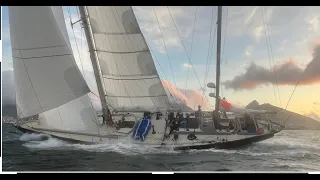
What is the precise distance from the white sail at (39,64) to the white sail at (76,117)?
621mm

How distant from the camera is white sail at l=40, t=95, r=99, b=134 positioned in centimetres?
1134

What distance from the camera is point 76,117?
1142 centimetres

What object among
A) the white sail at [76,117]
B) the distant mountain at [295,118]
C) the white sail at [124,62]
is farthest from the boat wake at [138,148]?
the white sail at [124,62]

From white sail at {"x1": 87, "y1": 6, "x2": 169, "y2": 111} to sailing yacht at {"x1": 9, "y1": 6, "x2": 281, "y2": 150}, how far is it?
0.03 m

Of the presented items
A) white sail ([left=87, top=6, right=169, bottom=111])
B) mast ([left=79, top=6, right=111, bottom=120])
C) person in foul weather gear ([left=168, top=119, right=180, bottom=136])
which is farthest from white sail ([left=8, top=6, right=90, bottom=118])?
white sail ([left=87, top=6, right=169, bottom=111])

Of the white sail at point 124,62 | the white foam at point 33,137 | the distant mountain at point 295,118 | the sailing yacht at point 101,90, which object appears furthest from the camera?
the white sail at point 124,62

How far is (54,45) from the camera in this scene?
1074 centimetres

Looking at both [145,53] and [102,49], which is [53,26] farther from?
[145,53]

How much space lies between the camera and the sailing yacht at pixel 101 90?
10562 millimetres

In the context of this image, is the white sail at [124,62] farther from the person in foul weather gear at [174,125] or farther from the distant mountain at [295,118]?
the distant mountain at [295,118]

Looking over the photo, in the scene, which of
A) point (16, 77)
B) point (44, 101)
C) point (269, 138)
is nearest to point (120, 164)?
point (44, 101)

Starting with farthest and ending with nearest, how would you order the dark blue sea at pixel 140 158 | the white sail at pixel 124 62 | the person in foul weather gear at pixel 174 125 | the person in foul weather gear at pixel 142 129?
the white sail at pixel 124 62 → the person in foul weather gear at pixel 174 125 → the person in foul weather gear at pixel 142 129 → the dark blue sea at pixel 140 158

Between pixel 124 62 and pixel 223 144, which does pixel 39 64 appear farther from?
pixel 223 144

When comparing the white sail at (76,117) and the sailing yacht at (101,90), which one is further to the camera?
the white sail at (76,117)
